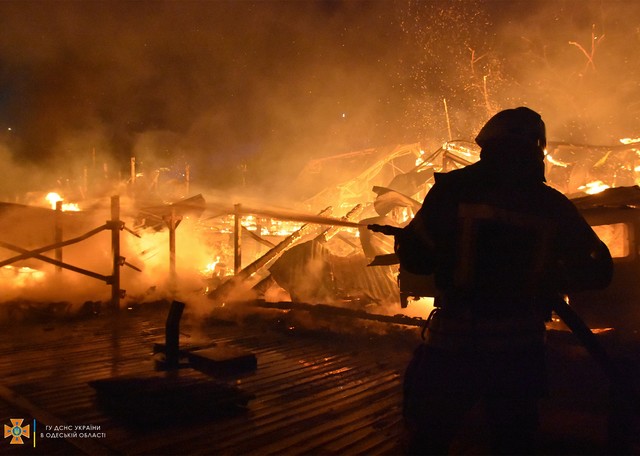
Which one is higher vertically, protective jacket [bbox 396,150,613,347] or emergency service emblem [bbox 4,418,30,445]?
protective jacket [bbox 396,150,613,347]

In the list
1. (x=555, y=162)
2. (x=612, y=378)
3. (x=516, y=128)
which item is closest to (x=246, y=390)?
(x=612, y=378)

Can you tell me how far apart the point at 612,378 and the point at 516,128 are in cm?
169

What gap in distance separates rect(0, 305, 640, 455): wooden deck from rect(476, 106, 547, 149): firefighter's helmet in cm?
216

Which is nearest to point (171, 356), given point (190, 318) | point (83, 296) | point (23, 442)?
point (23, 442)

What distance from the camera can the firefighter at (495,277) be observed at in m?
2.04

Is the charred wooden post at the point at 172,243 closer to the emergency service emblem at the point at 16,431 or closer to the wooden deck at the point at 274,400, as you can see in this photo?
the wooden deck at the point at 274,400

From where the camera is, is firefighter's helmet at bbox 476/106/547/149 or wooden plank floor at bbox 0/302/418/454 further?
wooden plank floor at bbox 0/302/418/454

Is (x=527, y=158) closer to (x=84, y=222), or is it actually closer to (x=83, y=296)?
(x=83, y=296)

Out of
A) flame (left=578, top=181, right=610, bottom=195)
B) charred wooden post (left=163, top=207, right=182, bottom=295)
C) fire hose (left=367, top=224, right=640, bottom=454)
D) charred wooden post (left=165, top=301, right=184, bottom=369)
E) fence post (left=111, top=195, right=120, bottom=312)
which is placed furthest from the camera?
flame (left=578, top=181, right=610, bottom=195)

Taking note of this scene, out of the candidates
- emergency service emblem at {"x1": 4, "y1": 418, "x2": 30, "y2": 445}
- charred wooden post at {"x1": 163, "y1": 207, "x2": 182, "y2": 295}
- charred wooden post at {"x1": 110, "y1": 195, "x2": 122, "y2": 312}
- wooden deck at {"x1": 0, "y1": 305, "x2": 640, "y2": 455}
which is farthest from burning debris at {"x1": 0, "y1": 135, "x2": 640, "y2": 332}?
emergency service emblem at {"x1": 4, "y1": 418, "x2": 30, "y2": 445}

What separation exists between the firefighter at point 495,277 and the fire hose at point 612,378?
222mm

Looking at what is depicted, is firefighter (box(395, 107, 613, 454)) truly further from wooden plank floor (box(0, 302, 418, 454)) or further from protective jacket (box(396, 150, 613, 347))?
wooden plank floor (box(0, 302, 418, 454))

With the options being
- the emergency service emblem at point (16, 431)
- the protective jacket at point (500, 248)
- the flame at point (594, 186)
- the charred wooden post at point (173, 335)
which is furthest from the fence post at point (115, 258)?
the flame at point (594, 186)

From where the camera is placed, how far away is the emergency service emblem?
296 cm
